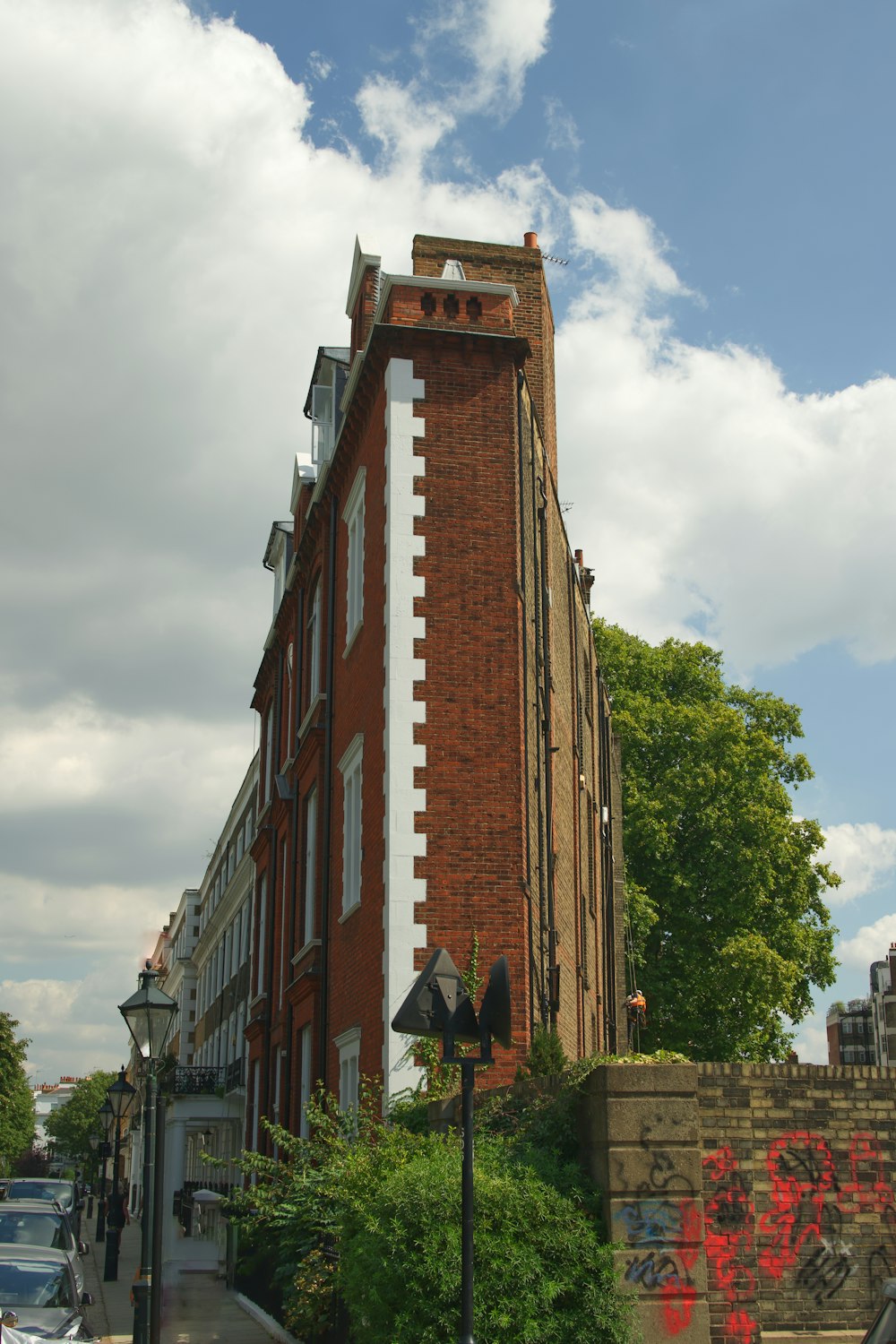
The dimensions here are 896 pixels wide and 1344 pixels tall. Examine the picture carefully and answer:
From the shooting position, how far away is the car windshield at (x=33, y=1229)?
55.5 feet

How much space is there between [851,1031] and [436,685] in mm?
106215

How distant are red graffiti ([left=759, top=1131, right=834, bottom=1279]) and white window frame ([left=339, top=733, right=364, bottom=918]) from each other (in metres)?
7.62

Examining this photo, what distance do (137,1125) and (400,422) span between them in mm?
62294

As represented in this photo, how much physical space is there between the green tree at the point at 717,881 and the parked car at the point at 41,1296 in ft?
72.0

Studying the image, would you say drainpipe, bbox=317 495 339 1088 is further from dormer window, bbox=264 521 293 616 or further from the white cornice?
dormer window, bbox=264 521 293 616

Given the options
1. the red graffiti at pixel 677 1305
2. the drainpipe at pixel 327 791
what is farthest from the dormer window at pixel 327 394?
the red graffiti at pixel 677 1305

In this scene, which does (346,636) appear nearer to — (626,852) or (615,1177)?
(615,1177)

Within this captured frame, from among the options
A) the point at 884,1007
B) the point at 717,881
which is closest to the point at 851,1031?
the point at 884,1007

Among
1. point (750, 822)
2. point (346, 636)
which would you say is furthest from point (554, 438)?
point (750, 822)

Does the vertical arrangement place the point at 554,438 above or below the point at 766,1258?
above

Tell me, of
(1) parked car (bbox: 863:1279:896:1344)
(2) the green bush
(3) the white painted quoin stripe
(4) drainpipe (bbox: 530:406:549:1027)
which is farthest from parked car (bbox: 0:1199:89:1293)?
(1) parked car (bbox: 863:1279:896:1344)

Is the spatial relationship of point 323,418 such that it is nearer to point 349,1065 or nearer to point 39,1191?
point 349,1065

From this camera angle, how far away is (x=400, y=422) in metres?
16.3

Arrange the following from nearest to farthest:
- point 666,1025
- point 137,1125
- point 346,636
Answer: point 346,636
point 666,1025
point 137,1125
